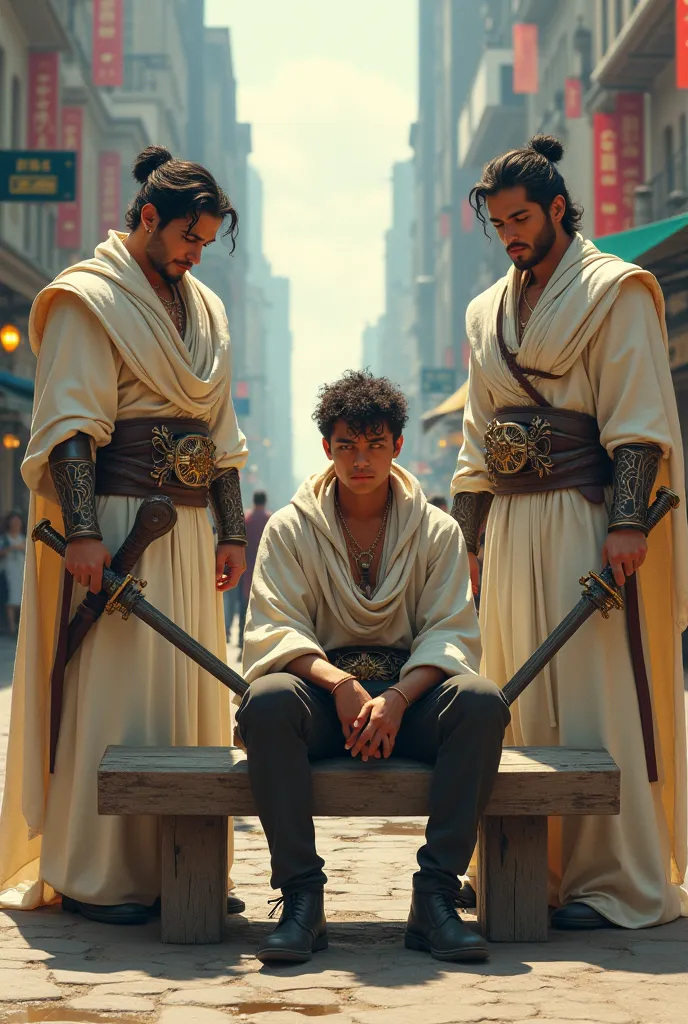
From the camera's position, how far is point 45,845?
4.84 metres

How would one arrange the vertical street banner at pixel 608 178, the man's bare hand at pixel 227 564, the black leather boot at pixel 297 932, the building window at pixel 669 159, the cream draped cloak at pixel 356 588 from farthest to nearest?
1. the vertical street banner at pixel 608 178
2. the building window at pixel 669 159
3. the man's bare hand at pixel 227 564
4. the cream draped cloak at pixel 356 588
5. the black leather boot at pixel 297 932

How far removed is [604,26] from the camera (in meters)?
28.4

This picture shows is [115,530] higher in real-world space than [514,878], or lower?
higher

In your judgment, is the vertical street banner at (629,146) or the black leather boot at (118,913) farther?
the vertical street banner at (629,146)

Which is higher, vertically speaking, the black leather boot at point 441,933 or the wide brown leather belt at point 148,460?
the wide brown leather belt at point 148,460

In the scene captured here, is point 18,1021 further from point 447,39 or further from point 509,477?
point 447,39

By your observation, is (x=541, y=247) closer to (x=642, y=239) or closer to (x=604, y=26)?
(x=642, y=239)

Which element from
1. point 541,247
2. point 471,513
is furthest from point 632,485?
point 541,247

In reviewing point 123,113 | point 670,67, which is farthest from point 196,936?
point 123,113

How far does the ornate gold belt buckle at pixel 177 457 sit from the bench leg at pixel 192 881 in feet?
3.58

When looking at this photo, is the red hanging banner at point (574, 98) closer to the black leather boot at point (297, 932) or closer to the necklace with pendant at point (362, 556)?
the necklace with pendant at point (362, 556)

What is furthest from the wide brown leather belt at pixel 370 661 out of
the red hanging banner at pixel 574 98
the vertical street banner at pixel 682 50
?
the red hanging banner at pixel 574 98

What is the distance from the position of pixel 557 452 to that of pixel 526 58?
36905 millimetres

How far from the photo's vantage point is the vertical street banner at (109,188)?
129 feet
